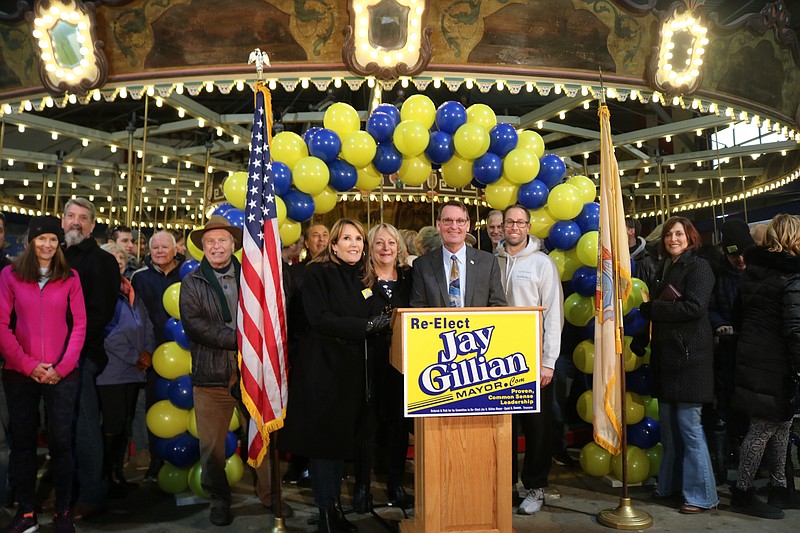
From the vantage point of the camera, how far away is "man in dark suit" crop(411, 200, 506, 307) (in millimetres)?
4184

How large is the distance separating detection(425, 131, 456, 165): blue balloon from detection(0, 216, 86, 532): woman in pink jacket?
117 inches

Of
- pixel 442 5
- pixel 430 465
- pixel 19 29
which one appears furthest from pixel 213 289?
pixel 19 29

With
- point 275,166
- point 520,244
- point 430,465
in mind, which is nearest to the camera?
point 430,465

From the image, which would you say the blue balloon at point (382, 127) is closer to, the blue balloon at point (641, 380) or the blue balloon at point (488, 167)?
the blue balloon at point (488, 167)

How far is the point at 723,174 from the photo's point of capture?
14.8 meters

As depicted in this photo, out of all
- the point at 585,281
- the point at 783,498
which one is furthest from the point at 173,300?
the point at 783,498

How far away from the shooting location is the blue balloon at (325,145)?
5379mm

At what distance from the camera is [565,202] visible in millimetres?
5434

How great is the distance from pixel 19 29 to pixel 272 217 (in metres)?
5.19

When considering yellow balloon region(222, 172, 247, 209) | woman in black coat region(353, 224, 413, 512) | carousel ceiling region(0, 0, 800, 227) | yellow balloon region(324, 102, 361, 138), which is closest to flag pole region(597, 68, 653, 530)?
woman in black coat region(353, 224, 413, 512)

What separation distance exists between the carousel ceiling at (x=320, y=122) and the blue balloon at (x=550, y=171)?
2086mm

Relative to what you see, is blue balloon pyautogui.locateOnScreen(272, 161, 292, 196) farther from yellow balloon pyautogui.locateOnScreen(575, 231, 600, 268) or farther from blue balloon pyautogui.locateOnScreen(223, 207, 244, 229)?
yellow balloon pyautogui.locateOnScreen(575, 231, 600, 268)

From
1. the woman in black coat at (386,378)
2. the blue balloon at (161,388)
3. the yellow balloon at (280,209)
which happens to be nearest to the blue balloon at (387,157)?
the yellow balloon at (280,209)

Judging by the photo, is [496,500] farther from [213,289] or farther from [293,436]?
[213,289]
